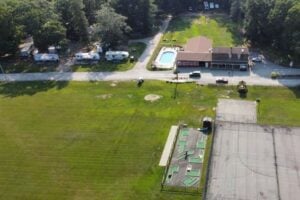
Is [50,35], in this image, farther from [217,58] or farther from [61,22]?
[217,58]

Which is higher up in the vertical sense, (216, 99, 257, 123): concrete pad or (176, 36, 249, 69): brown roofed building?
(176, 36, 249, 69): brown roofed building

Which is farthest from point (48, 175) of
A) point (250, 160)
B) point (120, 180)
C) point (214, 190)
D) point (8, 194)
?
point (250, 160)

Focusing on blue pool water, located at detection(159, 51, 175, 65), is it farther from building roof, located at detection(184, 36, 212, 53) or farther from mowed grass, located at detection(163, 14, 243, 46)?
mowed grass, located at detection(163, 14, 243, 46)

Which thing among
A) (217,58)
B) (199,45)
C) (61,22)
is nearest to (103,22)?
(61,22)

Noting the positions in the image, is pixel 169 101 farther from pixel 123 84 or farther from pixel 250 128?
pixel 250 128

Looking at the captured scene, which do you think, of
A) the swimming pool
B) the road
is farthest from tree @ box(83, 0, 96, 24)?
the road

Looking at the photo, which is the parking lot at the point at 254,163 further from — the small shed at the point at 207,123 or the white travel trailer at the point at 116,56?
the white travel trailer at the point at 116,56

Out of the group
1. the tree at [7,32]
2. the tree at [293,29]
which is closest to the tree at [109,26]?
the tree at [7,32]
